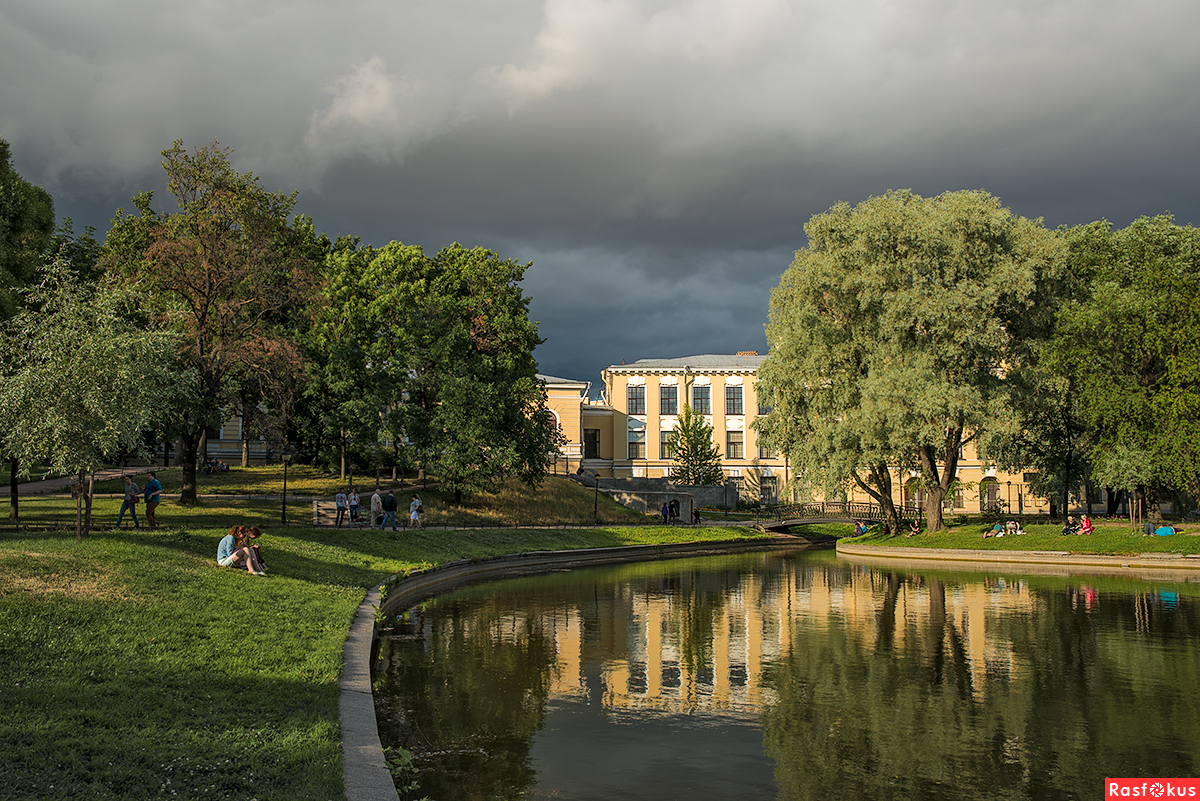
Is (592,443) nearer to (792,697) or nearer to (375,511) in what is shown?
(375,511)

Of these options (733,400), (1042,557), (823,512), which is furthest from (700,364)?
(1042,557)

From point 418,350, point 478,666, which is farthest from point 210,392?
point 478,666

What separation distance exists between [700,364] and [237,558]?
205ft

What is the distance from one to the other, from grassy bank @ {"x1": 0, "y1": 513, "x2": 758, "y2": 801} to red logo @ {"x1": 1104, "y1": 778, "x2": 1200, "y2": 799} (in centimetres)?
712

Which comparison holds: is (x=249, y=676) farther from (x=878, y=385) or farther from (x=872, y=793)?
(x=878, y=385)

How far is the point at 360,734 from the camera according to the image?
870 cm

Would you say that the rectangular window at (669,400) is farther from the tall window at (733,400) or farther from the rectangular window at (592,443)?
the rectangular window at (592,443)

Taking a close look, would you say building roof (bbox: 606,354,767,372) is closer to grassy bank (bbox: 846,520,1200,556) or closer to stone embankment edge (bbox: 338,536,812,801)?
stone embankment edge (bbox: 338,536,812,801)

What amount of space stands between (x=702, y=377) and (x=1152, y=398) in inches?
1712

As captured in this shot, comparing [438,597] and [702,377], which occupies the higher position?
[702,377]

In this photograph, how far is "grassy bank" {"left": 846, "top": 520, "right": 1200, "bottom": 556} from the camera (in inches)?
1219

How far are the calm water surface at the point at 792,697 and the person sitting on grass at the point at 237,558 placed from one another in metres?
3.29

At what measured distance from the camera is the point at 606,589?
79.7 feet

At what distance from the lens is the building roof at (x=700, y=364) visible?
75.8 meters
